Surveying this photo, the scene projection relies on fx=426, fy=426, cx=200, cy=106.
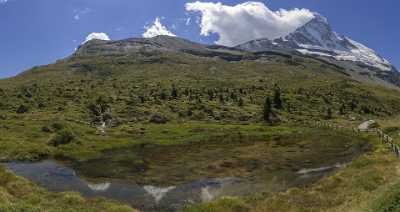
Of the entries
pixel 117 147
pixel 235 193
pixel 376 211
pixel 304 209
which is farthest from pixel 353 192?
pixel 117 147

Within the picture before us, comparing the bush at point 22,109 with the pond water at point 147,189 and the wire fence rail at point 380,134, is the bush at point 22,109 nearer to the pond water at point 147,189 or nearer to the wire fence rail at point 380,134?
the pond water at point 147,189

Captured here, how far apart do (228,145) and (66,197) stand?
44739 mm

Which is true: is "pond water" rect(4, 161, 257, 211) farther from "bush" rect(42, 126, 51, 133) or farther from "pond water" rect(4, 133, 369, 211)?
"bush" rect(42, 126, 51, 133)

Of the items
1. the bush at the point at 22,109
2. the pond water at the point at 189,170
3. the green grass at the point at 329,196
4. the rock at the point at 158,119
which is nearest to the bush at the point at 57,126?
the pond water at the point at 189,170

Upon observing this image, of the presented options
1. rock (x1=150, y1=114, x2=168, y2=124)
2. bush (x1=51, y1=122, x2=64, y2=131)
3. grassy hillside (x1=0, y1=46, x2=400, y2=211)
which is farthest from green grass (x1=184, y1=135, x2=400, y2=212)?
rock (x1=150, y1=114, x2=168, y2=124)

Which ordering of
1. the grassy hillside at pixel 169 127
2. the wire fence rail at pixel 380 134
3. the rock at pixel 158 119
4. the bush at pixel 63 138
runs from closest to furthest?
the grassy hillside at pixel 169 127, the wire fence rail at pixel 380 134, the bush at pixel 63 138, the rock at pixel 158 119

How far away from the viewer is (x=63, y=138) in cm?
7862

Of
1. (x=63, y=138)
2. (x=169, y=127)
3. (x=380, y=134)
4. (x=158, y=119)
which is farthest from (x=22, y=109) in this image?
(x=380, y=134)

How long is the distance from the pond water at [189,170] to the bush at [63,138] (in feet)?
33.7

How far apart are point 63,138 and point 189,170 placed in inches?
1247

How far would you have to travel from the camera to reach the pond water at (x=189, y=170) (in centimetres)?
4531

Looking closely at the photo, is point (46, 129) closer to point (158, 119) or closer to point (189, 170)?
point (158, 119)

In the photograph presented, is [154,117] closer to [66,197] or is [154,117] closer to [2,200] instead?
[66,197]

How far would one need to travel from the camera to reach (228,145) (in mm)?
79625
